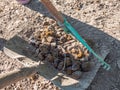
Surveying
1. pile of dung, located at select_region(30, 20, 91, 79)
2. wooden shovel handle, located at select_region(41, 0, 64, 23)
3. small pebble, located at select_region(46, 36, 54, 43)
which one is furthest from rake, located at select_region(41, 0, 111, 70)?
small pebble, located at select_region(46, 36, 54, 43)

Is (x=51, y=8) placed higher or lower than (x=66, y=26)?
higher

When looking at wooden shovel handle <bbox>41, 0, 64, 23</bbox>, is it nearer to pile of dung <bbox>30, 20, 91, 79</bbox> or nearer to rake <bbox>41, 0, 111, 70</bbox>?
rake <bbox>41, 0, 111, 70</bbox>

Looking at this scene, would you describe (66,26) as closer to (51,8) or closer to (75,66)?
(51,8)

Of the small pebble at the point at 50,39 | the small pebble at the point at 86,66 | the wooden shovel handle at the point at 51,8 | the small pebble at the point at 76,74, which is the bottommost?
the small pebble at the point at 76,74

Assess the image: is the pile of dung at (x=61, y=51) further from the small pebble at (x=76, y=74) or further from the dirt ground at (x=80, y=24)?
the dirt ground at (x=80, y=24)

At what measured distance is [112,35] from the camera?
2.81 meters

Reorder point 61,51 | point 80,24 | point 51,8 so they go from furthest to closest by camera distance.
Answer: point 80,24 < point 61,51 < point 51,8

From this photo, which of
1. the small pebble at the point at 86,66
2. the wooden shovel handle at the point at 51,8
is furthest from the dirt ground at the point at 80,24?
the wooden shovel handle at the point at 51,8

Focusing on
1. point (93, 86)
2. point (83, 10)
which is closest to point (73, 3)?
point (83, 10)

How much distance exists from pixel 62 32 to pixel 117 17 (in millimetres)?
570

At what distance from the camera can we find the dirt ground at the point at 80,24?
2604 millimetres

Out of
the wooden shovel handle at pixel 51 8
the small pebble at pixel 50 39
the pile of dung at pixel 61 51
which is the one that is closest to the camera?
the wooden shovel handle at pixel 51 8

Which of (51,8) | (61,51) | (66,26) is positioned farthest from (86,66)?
(51,8)

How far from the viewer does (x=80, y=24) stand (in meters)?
2.95
